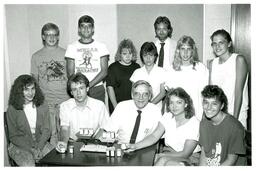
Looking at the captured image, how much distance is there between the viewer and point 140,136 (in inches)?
94.3

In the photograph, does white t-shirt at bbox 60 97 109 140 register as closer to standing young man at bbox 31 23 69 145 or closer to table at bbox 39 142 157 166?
standing young man at bbox 31 23 69 145

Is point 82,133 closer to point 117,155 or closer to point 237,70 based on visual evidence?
point 117,155

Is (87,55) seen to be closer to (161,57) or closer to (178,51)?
(161,57)

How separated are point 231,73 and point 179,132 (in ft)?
2.13

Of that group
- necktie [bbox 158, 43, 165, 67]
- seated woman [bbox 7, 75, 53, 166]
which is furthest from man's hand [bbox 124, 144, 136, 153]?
necktie [bbox 158, 43, 165, 67]

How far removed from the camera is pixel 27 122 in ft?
8.15

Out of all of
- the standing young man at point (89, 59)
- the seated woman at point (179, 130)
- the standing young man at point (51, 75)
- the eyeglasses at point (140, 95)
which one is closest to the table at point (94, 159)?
the seated woman at point (179, 130)

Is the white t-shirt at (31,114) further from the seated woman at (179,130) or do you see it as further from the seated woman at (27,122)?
the seated woman at (179,130)

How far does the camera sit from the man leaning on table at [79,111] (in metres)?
2.48

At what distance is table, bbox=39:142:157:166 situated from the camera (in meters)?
1.75

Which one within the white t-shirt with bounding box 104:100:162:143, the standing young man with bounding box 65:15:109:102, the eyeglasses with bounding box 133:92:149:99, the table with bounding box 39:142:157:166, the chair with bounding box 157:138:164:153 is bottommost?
Result: the chair with bounding box 157:138:164:153

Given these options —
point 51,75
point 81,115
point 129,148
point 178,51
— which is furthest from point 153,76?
point 129,148

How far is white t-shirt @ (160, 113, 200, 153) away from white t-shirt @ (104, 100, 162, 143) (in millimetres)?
132

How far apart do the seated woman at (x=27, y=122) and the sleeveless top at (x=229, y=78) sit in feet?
4.54
